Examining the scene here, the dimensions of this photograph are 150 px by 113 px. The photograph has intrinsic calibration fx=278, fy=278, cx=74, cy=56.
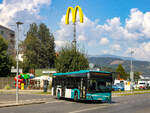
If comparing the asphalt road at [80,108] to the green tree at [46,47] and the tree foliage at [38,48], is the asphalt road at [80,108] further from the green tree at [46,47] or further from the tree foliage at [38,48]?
the green tree at [46,47]

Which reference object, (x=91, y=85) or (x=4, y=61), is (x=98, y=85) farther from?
(x=4, y=61)

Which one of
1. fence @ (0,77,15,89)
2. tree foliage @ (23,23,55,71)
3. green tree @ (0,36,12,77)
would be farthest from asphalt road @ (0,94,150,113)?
tree foliage @ (23,23,55,71)

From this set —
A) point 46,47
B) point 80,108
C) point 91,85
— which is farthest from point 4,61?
point 80,108

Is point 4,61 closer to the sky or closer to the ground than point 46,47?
closer to the ground

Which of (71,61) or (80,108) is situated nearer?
(80,108)

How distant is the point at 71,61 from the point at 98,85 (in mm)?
26853

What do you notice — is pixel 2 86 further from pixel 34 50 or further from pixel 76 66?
pixel 34 50

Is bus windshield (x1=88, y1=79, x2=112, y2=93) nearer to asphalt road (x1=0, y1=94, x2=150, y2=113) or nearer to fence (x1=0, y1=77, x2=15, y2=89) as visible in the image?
asphalt road (x1=0, y1=94, x2=150, y2=113)

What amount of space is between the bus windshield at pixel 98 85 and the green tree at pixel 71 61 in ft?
81.6

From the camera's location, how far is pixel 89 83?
2273cm

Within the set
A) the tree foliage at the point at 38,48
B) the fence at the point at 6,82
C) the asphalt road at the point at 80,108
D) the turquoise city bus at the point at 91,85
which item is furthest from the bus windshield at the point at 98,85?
the tree foliage at the point at 38,48

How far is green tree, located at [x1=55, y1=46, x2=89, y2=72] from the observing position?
4866 cm

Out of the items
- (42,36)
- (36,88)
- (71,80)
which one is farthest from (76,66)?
(42,36)

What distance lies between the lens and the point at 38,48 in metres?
89.8
